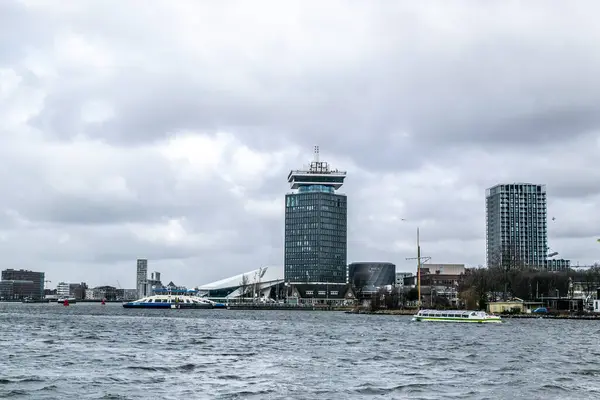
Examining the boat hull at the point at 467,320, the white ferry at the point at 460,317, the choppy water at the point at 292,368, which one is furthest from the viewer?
the white ferry at the point at 460,317

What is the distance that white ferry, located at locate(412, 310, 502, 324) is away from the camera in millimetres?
137962

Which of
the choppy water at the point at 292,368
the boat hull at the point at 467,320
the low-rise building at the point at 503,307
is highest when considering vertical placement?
the low-rise building at the point at 503,307

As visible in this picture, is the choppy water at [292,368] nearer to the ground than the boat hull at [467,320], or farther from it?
farther from it

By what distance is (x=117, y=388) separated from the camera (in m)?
42.0

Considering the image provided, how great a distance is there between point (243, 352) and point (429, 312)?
88272mm

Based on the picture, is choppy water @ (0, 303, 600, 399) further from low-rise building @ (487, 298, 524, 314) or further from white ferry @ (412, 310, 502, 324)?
low-rise building @ (487, 298, 524, 314)

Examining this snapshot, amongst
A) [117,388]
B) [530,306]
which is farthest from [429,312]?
[117,388]

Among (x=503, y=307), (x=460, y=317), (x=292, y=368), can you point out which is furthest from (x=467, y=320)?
(x=292, y=368)

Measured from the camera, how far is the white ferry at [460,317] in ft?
453

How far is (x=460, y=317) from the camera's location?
142 metres

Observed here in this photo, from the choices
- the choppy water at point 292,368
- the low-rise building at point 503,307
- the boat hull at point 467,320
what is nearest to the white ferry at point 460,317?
the boat hull at point 467,320

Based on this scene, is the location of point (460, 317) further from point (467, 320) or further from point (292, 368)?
point (292, 368)

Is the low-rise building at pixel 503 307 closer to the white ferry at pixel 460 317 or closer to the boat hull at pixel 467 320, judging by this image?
the white ferry at pixel 460 317

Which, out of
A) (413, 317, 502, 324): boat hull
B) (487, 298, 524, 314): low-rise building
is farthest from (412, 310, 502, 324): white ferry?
(487, 298, 524, 314): low-rise building
